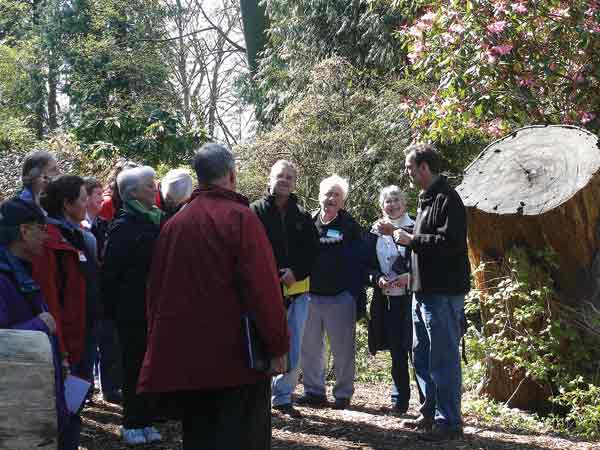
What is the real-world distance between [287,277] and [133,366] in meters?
1.48

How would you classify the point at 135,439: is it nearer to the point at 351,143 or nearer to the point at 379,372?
the point at 379,372

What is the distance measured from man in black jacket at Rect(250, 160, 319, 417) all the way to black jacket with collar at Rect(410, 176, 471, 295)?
1.13 metres

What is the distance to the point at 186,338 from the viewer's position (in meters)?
4.25

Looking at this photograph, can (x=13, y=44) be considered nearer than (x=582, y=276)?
No

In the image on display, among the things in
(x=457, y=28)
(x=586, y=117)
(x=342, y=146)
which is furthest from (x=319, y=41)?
(x=586, y=117)

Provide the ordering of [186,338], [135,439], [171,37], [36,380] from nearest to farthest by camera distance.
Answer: [36,380] < [186,338] < [135,439] < [171,37]

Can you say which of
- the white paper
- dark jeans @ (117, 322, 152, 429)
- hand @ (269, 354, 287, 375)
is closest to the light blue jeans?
dark jeans @ (117, 322, 152, 429)

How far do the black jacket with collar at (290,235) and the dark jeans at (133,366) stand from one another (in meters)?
1.44

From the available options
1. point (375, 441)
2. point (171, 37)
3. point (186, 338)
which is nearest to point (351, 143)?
point (375, 441)

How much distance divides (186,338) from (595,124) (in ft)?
24.5

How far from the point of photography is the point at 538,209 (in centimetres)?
720

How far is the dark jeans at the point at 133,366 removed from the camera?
579cm

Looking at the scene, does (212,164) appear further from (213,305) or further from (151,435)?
(151,435)

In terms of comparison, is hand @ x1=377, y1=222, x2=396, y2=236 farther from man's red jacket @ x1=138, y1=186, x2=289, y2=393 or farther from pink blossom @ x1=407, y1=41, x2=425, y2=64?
pink blossom @ x1=407, y1=41, x2=425, y2=64
